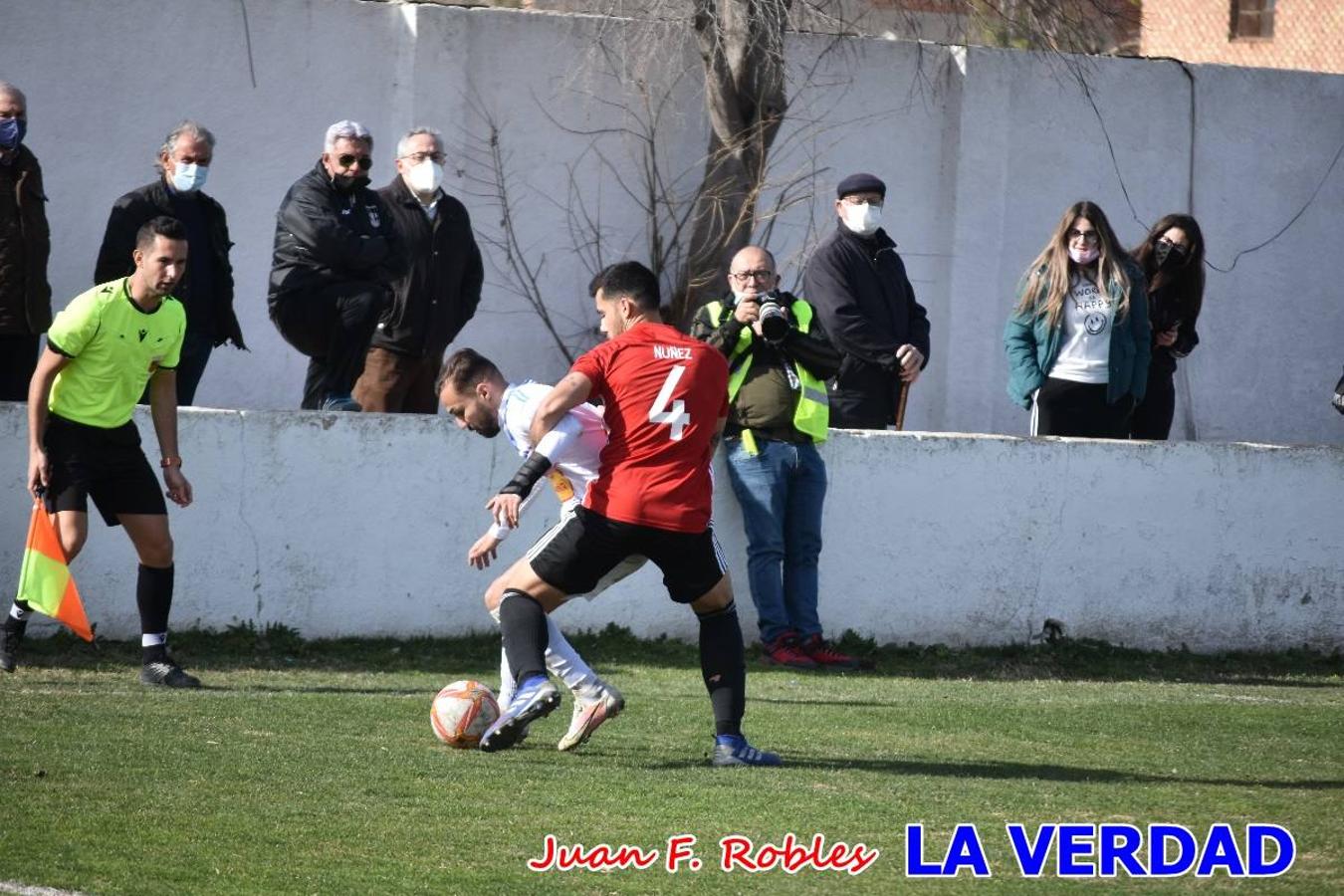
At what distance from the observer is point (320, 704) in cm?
886

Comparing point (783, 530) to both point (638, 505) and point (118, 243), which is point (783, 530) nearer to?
point (638, 505)

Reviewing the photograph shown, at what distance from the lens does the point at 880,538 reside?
11461 millimetres

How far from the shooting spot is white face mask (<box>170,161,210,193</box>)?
10539mm

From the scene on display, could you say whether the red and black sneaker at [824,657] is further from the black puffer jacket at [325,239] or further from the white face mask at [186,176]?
the white face mask at [186,176]

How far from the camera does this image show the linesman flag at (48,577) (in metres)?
9.01

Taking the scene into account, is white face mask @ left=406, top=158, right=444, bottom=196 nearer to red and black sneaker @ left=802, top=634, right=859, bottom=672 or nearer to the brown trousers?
the brown trousers

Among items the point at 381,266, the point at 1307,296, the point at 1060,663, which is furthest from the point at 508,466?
the point at 1307,296

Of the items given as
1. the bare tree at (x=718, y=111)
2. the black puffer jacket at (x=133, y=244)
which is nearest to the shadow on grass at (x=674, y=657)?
the black puffer jacket at (x=133, y=244)

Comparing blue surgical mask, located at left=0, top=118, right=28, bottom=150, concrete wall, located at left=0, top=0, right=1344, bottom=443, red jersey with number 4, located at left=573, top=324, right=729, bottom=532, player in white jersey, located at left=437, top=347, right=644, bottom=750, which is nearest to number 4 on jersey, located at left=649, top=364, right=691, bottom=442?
red jersey with number 4, located at left=573, top=324, right=729, bottom=532

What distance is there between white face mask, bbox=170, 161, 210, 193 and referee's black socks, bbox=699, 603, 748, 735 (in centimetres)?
436

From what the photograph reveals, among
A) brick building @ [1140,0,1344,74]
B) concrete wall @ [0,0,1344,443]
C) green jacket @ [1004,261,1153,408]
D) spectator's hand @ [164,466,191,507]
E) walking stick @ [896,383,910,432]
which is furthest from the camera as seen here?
brick building @ [1140,0,1344,74]

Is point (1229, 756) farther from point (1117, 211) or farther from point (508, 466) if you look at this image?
point (1117, 211)

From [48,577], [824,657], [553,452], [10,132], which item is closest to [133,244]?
[10,132]

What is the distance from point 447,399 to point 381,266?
10.9ft
